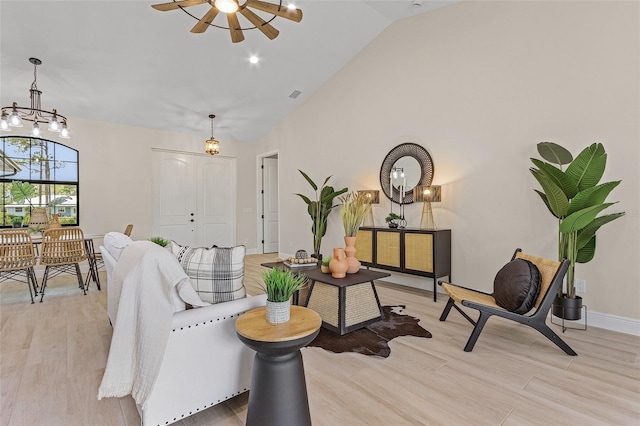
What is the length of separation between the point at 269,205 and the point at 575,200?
6333 mm

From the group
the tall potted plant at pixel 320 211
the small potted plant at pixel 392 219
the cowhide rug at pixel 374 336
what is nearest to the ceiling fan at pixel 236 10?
the cowhide rug at pixel 374 336

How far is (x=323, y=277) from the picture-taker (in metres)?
3.02

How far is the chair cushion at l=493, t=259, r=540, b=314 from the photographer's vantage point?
2.59 m

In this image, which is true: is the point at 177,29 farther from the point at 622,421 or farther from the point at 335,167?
the point at 622,421

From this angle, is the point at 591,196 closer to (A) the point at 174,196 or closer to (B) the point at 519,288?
(B) the point at 519,288

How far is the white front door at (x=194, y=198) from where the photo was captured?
672 centimetres

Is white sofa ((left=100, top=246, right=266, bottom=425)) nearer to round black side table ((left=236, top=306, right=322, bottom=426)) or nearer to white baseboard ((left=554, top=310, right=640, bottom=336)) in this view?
round black side table ((left=236, top=306, right=322, bottom=426))

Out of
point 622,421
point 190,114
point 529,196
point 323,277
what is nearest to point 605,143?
point 529,196

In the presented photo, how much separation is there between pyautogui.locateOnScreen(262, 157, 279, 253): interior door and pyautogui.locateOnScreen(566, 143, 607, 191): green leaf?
20.5 feet

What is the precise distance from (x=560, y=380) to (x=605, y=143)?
2324mm

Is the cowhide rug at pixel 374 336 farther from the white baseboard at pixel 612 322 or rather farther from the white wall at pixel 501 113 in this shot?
the white baseboard at pixel 612 322

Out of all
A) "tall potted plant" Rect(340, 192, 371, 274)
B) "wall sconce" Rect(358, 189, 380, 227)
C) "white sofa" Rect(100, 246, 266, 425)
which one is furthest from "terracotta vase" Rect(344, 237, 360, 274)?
"wall sconce" Rect(358, 189, 380, 227)

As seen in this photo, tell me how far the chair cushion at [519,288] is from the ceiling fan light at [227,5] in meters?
3.05

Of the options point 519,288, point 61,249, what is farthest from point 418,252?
point 61,249
